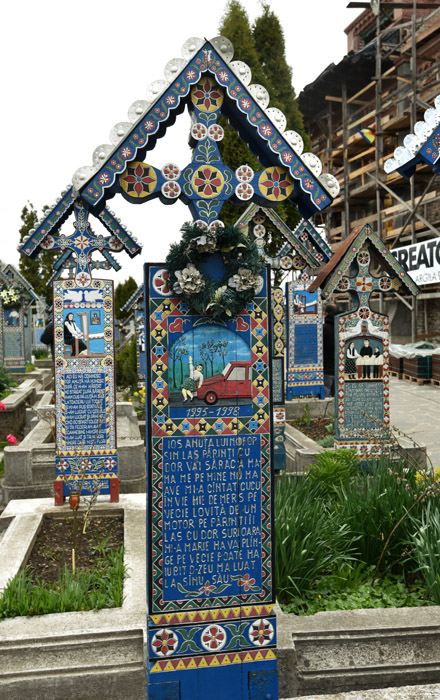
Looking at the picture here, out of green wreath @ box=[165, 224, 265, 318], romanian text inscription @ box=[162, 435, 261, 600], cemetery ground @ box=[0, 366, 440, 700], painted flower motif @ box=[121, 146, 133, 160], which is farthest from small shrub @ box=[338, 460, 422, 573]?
painted flower motif @ box=[121, 146, 133, 160]

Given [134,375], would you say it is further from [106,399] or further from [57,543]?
[57,543]

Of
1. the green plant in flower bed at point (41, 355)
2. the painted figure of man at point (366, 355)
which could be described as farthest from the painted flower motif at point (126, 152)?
the green plant in flower bed at point (41, 355)

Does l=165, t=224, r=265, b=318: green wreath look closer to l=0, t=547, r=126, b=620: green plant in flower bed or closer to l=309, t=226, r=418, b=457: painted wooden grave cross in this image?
l=0, t=547, r=126, b=620: green plant in flower bed

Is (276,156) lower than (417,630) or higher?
higher

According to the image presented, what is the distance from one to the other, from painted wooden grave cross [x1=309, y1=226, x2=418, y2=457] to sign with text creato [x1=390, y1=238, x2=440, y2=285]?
9.53m

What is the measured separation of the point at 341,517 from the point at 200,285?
2.43m

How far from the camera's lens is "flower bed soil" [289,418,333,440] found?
367 inches

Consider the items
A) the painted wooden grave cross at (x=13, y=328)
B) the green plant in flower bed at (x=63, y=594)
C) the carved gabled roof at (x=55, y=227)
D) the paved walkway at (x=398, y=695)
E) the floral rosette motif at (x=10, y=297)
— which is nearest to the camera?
the paved walkway at (x=398, y=695)

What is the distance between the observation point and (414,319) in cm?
1959

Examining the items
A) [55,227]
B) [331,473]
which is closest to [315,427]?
[331,473]

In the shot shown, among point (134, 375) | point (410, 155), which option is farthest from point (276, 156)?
point (134, 375)

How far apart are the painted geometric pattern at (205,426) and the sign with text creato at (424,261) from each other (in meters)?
14.0

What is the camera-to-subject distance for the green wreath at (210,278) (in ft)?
9.69

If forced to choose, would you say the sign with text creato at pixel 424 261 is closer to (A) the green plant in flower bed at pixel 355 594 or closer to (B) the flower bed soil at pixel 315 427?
(B) the flower bed soil at pixel 315 427
